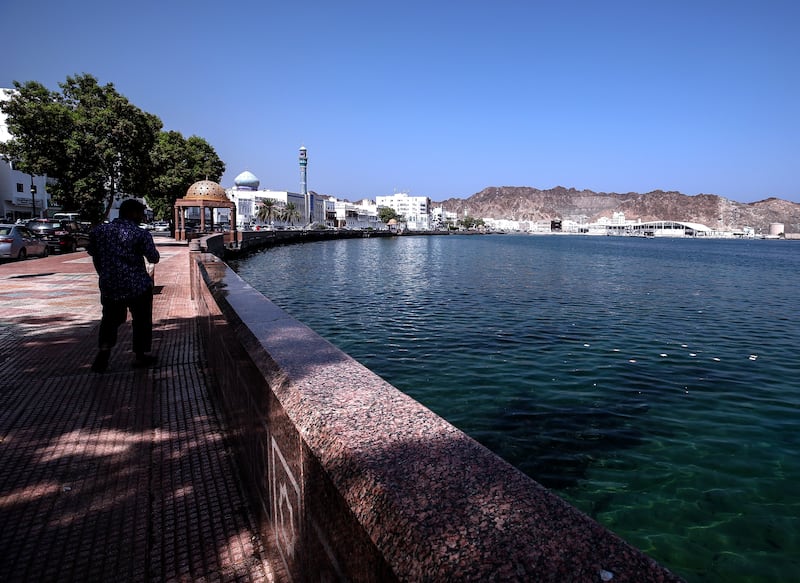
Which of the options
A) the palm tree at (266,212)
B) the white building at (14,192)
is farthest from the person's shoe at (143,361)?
the palm tree at (266,212)

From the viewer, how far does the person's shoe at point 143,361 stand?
580cm

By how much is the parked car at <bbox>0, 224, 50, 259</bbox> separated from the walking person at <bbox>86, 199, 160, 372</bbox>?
18026mm

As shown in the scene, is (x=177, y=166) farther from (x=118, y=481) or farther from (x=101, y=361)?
(x=118, y=481)

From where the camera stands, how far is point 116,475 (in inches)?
134

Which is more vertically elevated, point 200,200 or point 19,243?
point 200,200

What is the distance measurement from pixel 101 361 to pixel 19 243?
18665mm

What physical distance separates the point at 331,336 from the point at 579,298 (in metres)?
12.6

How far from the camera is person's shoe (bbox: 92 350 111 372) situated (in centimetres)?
550

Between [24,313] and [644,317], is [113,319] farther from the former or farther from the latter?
[644,317]

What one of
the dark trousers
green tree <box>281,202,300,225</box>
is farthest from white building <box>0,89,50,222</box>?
green tree <box>281,202,300,225</box>

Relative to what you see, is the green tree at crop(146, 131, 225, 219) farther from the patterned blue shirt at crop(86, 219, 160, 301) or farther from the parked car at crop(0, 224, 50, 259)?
the patterned blue shirt at crop(86, 219, 160, 301)

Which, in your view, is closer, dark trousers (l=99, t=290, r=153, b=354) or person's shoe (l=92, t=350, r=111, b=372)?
dark trousers (l=99, t=290, r=153, b=354)

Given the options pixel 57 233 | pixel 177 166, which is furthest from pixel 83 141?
pixel 177 166

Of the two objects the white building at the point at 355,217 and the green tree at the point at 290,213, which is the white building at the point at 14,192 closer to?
the green tree at the point at 290,213
